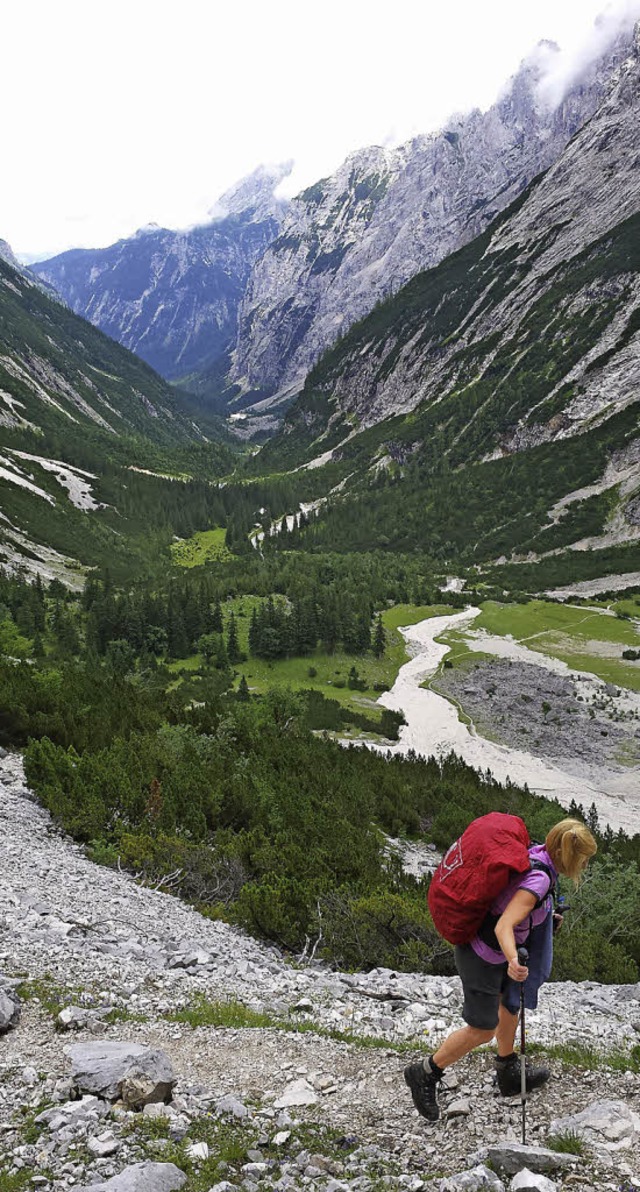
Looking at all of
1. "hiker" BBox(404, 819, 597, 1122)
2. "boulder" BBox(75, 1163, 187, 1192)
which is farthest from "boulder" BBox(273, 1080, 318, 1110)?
"boulder" BBox(75, 1163, 187, 1192)

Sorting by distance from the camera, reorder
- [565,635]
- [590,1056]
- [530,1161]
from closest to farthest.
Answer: [530,1161], [590,1056], [565,635]

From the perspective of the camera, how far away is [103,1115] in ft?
20.2

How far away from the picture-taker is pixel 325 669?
218 ft

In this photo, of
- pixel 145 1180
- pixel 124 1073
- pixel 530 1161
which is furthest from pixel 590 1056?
pixel 124 1073

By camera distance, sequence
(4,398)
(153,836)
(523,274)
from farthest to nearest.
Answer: (523,274), (4,398), (153,836)

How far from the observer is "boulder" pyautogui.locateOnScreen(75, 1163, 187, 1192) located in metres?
5.15

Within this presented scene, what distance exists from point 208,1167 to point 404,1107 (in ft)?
6.98

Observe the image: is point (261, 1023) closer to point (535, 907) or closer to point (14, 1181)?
point (14, 1181)

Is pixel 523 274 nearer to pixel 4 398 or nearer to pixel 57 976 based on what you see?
pixel 4 398

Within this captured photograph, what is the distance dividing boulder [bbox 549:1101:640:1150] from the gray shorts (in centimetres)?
105

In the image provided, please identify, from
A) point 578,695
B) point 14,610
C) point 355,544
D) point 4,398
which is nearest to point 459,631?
point 578,695

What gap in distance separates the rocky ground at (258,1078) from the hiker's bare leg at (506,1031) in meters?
0.49

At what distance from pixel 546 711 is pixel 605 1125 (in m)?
50.0

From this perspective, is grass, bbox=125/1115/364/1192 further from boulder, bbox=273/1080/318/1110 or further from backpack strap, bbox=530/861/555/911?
backpack strap, bbox=530/861/555/911
